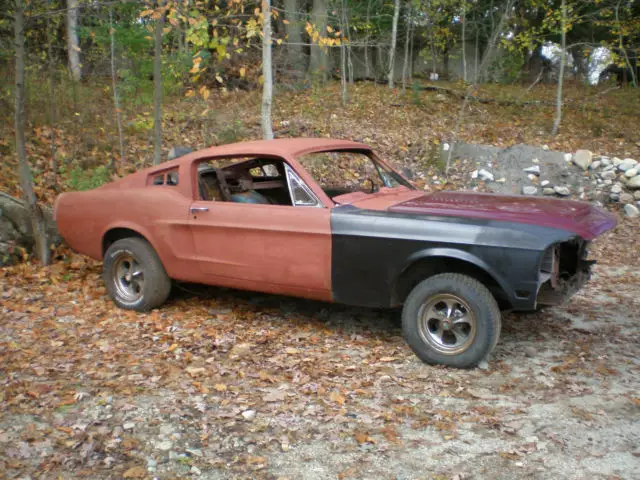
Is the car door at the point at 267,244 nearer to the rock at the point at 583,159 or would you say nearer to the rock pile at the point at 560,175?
the rock pile at the point at 560,175

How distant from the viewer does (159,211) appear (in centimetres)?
555

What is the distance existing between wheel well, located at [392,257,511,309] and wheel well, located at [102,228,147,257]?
2.57 m

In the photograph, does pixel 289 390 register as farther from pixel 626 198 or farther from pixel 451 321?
pixel 626 198

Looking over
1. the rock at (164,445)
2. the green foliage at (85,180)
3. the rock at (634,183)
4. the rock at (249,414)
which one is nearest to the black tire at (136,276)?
the rock at (249,414)

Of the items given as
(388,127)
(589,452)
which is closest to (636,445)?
(589,452)

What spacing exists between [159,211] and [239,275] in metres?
1.01

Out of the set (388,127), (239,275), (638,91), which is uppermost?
(638,91)

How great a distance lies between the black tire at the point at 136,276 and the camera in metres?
5.64

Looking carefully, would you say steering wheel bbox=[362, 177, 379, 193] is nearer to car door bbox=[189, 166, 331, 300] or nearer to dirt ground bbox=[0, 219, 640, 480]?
car door bbox=[189, 166, 331, 300]

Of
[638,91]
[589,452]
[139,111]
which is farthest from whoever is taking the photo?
[638,91]

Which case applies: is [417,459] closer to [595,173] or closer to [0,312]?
[0,312]

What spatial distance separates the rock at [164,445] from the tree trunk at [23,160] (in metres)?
4.17

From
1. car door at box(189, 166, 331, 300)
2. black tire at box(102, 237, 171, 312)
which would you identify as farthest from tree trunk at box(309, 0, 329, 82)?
car door at box(189, 166, 331, 300)

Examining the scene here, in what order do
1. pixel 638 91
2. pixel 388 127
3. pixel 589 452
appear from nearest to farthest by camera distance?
pixel 589 452 < pixel 388 127 < pixel 638 91
